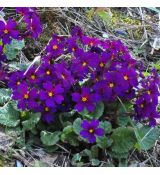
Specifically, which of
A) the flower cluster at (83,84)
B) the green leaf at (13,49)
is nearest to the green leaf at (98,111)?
the flower cluster at (83,84)

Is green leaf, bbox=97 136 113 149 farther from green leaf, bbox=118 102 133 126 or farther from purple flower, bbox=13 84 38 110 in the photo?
purple flower, bbox=13 84 38 110

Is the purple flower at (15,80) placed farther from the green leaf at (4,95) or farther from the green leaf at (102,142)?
the green leaf at (102,142)

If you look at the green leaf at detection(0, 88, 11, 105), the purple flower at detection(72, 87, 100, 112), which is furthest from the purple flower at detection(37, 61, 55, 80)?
the green leaf at detection(0, 88, 11, 105)

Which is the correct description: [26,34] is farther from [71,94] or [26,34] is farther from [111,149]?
[111,149]

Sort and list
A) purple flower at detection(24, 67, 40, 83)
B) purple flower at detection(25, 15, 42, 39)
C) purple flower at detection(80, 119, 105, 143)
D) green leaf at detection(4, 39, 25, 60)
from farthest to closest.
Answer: green leaf at detection(4, 39, 25, 60), purple flower at detection(25, 15, 42, 39), purple flower at detection(24, 67, 40, 83), purple flower at detection(80, 119, 105, 143)

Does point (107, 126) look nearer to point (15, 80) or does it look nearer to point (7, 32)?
point (15, 80)

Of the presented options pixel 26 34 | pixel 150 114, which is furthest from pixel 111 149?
pixel 26 34
